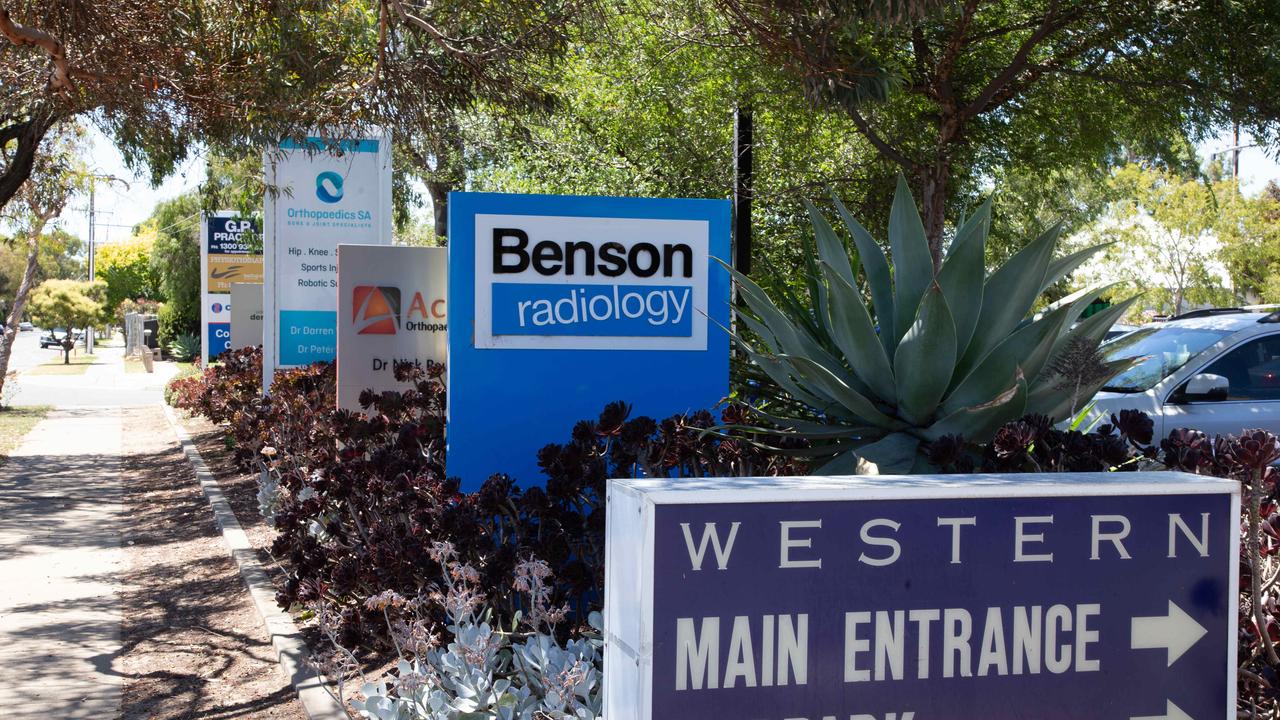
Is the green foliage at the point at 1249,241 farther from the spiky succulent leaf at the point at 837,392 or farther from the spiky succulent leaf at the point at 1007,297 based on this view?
the spiky succulent leaf at the point at 837,392

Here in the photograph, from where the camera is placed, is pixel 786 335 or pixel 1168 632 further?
pixel 786 335

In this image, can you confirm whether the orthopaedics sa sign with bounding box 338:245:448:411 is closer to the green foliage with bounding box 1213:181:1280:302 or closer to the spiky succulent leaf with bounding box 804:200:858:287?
the spiky succulent leaf with bounding box 804:200:858:287

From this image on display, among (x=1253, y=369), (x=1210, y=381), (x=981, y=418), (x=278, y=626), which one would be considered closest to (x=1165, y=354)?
(x=1253, y=369)

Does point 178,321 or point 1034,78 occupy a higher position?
point 1034,78

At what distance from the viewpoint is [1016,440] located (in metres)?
4.08

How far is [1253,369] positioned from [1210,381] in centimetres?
94

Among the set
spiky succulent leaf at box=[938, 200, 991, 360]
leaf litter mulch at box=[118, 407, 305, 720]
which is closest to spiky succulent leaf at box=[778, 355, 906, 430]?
spiky succulent leaf at box=[938, 200, 991, 360]

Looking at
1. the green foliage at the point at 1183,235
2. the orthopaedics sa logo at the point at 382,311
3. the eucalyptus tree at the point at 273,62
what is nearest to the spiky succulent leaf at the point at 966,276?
the orthopaedics sa logo at the point at 382,311

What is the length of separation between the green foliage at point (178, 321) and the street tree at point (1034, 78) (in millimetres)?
38879

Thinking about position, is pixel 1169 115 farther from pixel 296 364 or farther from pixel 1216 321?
pixel 296 364

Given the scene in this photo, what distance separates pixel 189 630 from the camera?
7047 mm

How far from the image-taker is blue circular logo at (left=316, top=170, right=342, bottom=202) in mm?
12448

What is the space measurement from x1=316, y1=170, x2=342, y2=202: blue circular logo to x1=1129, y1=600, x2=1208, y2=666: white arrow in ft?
35.2

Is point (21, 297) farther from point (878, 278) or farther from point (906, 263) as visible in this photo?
point (906, 263)
